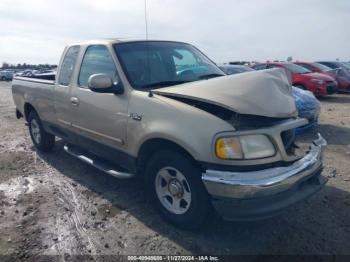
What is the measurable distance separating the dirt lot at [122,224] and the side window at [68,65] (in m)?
1.48

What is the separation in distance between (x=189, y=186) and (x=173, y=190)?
30 cm

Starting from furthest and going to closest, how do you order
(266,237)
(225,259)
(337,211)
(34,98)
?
(34,98) < (337,211) < (266,237) < (225,259)

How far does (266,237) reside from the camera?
10.4 ft

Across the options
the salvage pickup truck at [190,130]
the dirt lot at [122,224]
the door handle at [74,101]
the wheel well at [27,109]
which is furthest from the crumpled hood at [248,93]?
the wheel well at [27,109]

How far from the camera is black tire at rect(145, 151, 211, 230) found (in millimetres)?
2934

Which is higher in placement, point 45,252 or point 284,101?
point 284,101

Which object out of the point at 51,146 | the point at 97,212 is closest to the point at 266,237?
the point at 97,212

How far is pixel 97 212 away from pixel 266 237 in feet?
6.39

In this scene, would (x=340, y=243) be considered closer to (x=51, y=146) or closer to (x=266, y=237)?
(x=266, y=237)

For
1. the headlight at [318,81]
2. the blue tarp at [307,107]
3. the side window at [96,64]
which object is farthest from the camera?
the headlight at [318,81]

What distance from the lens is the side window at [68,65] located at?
15.2 ft

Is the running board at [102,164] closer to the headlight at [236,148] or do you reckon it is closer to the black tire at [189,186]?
the black tire at [189,186]

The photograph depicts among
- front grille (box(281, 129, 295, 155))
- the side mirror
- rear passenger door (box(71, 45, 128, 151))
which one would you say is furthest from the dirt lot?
the side mirror

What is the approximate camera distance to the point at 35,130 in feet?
20.3
